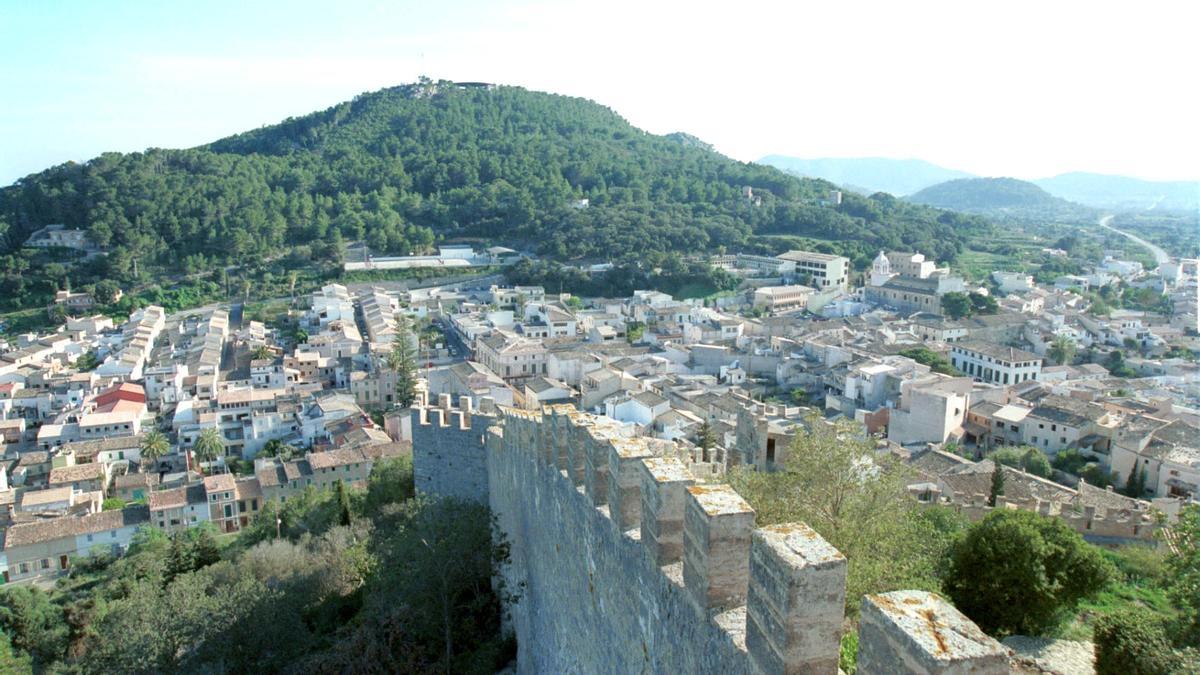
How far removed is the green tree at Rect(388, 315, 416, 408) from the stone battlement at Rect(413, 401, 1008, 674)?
1051 inches

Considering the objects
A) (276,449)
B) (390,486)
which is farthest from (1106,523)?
(276,449)

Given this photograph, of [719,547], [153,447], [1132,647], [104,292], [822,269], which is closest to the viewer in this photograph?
[719,547]

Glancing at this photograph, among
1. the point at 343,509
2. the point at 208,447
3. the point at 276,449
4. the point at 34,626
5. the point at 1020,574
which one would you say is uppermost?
the point at 1020,574

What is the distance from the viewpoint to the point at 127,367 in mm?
39219

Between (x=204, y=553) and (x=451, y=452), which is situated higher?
(x=451, y=452)

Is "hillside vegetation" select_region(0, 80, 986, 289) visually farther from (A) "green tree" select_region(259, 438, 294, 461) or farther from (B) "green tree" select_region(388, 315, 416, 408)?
(A) "green tree" select_region(259, 438, 294, 461)

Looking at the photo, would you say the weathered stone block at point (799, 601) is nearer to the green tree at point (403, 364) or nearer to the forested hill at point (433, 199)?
the green tree at point (403, 364)

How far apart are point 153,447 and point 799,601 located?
3293 cm

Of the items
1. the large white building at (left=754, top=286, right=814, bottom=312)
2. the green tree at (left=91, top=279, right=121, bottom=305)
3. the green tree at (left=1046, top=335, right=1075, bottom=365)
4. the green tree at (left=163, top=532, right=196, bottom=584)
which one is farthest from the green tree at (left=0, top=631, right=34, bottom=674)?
the green tree at (left=91, top=279, right=121, bottom=305)

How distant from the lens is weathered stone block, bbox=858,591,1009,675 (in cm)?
227

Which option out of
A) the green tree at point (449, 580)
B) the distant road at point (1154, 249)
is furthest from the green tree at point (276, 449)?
the distant road at point (1154, 249)

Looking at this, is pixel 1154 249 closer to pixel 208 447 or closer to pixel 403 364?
pixel 403 364

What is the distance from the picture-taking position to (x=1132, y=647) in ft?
24.5

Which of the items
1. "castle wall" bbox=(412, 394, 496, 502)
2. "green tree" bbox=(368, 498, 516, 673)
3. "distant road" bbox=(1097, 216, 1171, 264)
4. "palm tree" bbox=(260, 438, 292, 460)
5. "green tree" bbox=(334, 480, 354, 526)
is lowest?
"palm tree" bbox=(260, 438, 292, 460)
